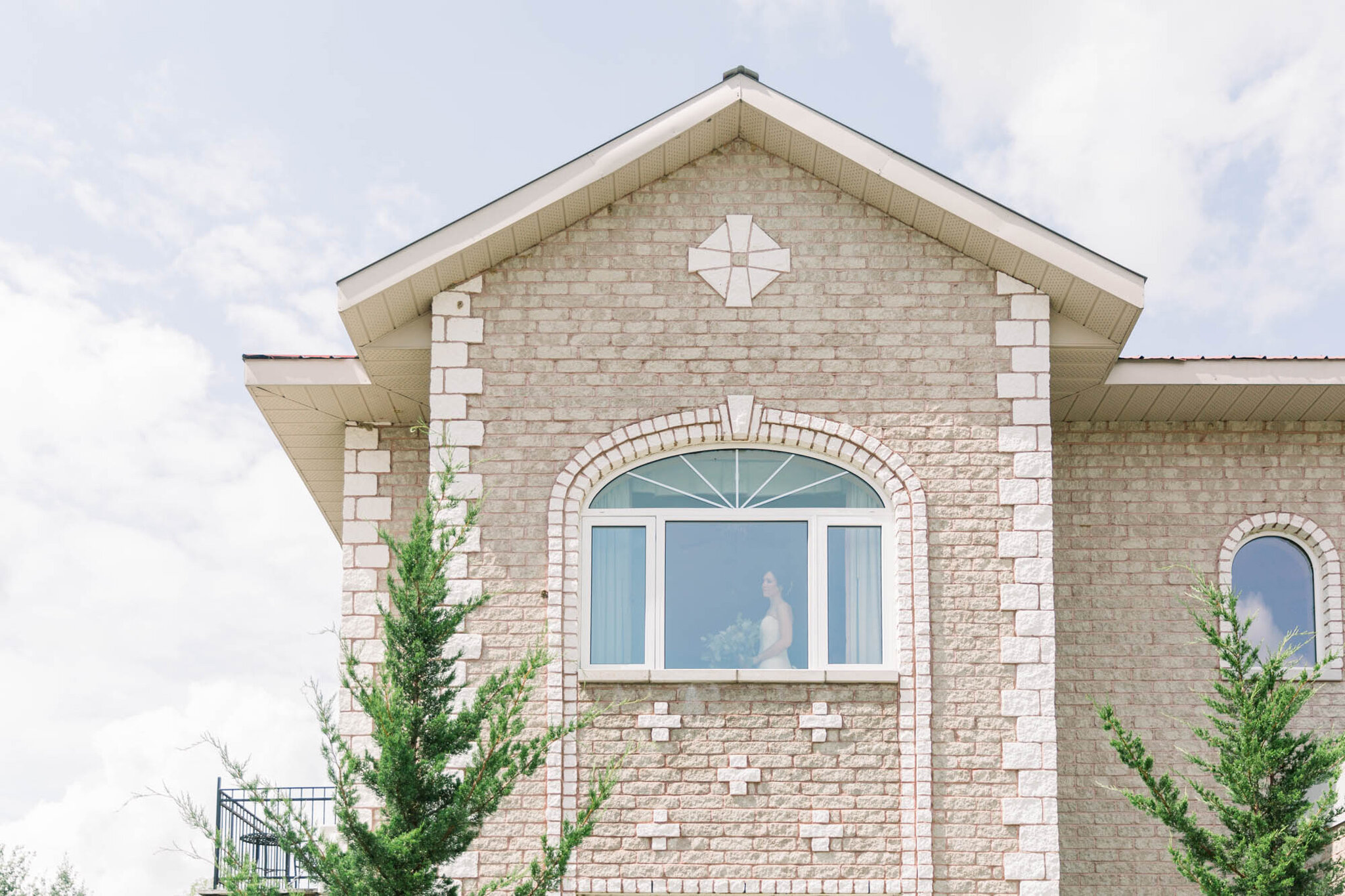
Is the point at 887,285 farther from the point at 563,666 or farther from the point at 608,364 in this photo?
the point at 563,666

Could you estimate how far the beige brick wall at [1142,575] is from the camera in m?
12.6

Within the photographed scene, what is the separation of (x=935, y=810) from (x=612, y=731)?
93.9 inches

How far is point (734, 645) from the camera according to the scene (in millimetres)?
11398

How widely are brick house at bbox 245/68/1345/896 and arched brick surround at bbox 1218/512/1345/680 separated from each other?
3.99 ft

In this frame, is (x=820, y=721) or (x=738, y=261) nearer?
(x=820, y=721)

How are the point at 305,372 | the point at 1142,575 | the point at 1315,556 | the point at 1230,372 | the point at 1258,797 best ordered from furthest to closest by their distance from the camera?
1. the point at 1315,556
2. the point at 1142,575
3. the point at 1230,372
4. the point at 305,372
5. the point at 1258,797

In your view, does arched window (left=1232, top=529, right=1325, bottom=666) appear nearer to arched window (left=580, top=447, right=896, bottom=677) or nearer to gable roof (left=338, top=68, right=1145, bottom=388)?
gable roof (left=338, top=68, right=1145, bottom=388)

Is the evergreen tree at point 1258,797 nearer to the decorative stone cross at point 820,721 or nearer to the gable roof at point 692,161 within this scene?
the decorative stone cross at point 820,721

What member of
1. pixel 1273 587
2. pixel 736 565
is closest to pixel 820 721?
pixel 736 565

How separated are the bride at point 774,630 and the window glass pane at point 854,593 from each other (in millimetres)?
311

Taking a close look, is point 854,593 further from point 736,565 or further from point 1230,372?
point 1230,372

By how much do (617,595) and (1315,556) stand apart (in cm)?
631

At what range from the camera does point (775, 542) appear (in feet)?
38.1

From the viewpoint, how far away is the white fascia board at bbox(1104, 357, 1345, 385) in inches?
498
